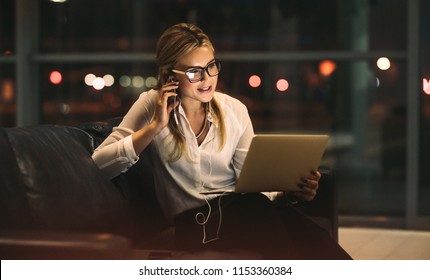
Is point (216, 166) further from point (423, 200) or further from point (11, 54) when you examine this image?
point (11, 54)

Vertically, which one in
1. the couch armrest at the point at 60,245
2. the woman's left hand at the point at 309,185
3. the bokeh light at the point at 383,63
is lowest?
the couch armrest at the point at 60,245

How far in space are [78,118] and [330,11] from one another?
5.65 feet

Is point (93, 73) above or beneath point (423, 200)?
above

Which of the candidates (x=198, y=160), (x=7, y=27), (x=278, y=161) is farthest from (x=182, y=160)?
(x=7, y=27)

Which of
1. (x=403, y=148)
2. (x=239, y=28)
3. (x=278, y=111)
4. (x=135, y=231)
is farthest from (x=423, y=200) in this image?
(x=135, y=231)

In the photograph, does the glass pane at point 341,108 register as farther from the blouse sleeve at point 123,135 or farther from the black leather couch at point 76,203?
the blouse sleeve at point 123,135

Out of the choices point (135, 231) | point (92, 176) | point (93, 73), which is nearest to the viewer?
point (92, 176)

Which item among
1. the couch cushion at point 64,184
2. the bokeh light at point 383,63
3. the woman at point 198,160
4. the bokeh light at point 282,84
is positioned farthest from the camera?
the bokeh light at point 282,84

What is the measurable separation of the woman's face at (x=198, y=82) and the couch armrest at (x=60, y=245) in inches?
24.6

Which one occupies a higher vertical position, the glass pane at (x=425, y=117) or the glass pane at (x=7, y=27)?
the glass pane at (x=7, y=27)

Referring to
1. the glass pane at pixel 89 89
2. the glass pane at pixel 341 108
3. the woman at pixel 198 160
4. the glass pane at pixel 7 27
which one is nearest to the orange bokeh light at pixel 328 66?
the glass pane at pixel 341 108

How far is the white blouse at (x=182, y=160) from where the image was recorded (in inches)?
96.9

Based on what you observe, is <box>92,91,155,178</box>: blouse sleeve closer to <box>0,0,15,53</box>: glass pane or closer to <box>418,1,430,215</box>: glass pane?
A: <box>418,1,430,215</box>: glass pane

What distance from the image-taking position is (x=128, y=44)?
16.5 feet
